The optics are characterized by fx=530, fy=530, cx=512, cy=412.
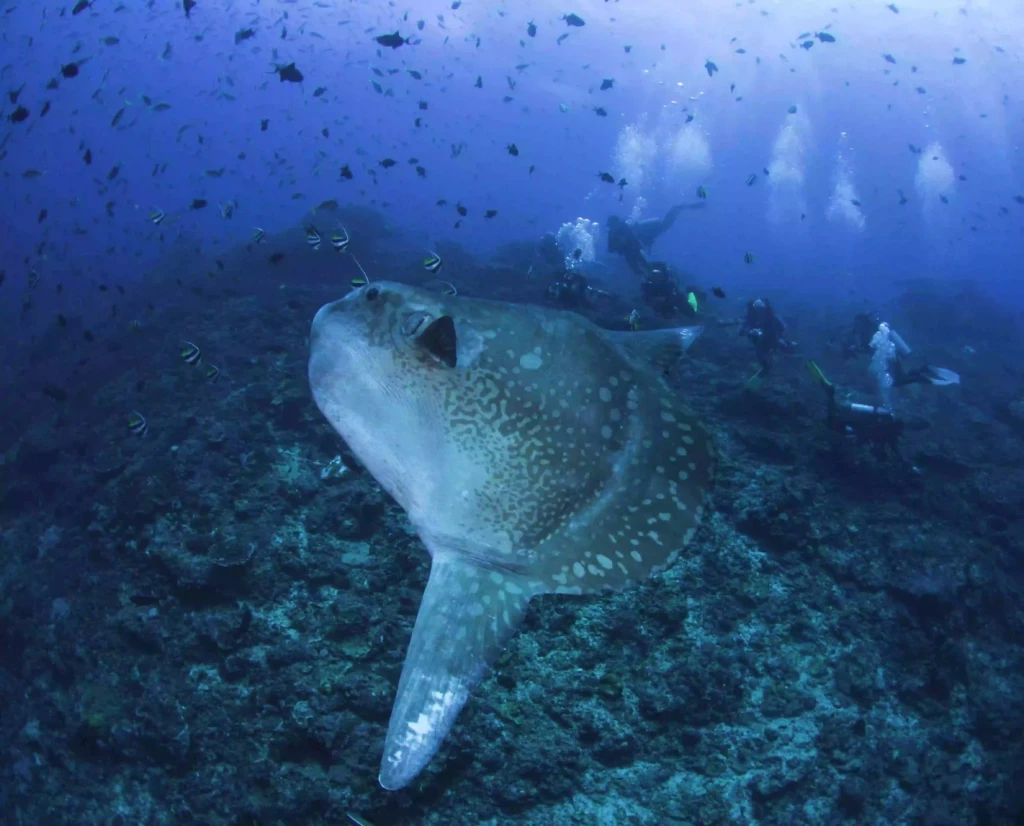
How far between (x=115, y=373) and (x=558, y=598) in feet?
43.3

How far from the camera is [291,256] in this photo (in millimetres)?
19891

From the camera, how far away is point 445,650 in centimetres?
172

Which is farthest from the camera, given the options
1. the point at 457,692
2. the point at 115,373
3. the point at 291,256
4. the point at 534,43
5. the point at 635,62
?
the point at 635,62

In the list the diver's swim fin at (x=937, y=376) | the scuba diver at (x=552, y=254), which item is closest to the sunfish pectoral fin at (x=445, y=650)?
the diver's swim fin at (x=937, y=376)

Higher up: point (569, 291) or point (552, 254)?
point (569, 291)

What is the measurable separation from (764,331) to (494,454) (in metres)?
11.6

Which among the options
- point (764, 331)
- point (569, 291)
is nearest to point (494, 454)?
point (569, 291)

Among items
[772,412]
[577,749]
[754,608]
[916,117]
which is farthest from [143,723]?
[916,117]

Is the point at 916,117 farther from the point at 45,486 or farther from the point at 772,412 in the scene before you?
the point at 45,486

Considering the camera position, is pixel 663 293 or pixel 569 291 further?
pixel 569 291

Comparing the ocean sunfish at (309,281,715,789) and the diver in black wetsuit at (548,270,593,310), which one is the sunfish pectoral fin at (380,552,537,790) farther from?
the diver in black wetsuit at (548,270,593,310)

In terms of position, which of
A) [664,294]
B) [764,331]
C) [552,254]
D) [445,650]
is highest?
[445,650]

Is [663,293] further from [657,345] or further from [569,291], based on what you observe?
[657,345]

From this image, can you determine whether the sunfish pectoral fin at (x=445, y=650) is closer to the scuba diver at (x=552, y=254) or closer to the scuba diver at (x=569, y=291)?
the scuba diver at (x=569, y=291)
